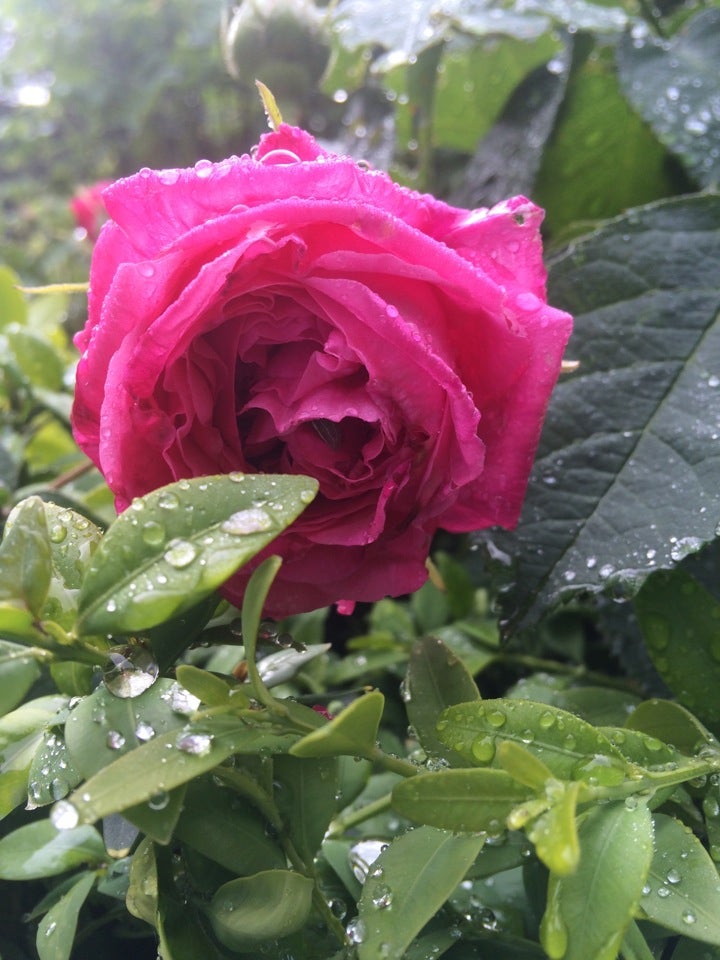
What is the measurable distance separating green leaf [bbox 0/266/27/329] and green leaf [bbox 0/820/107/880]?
0.48m

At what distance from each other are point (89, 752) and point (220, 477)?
83 millimetres

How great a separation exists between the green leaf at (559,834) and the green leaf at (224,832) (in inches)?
3.4

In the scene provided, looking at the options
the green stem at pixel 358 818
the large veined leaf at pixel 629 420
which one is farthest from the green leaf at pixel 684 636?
the green stem at pixel 358 818

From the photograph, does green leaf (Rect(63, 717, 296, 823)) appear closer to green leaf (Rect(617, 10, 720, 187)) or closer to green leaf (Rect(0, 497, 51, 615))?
green leaf (Rect(0, 497, 51, 615))

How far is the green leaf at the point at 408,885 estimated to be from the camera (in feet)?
0.70

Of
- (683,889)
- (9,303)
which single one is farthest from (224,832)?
(9,303)

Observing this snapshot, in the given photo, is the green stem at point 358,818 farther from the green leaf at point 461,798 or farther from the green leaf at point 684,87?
the green leaf at point 684,87

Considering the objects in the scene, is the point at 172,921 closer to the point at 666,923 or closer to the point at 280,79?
the point at 666,923

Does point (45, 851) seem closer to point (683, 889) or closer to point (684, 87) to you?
point (683, 889)

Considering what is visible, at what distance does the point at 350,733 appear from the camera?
216 millimetres

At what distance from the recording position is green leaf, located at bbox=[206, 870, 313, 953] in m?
0.22

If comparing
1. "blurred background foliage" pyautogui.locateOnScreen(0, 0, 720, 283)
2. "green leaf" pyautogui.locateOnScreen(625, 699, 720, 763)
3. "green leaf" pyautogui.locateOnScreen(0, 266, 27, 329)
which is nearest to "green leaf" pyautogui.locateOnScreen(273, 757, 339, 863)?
"green leaf" pyautogui.locateOnScreen(625, 699, 720, 763)

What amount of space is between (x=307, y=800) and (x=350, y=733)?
51 mm

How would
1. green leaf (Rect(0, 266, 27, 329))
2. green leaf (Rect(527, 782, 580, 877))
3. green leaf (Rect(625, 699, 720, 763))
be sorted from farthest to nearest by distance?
green leaf (Rect(0, 266, 27, 329)), green leaf (Rect(625, 699, 720, 763)), green leaf (Rect(527, 782, 580, 877))
